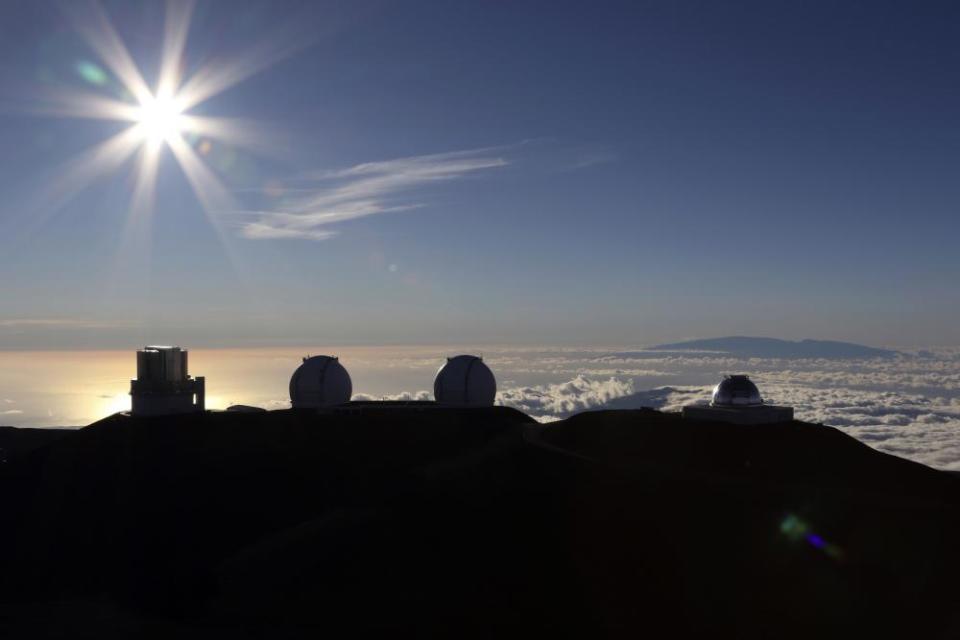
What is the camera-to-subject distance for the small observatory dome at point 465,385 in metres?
54.7

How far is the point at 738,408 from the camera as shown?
44.8 metres

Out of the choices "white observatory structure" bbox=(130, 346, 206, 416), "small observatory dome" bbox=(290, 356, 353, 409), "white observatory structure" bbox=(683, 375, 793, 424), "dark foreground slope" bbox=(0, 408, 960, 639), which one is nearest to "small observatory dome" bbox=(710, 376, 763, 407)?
"white observatory structure" bbox=(683, 375, 793, 424)

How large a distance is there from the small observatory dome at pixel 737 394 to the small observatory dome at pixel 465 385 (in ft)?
54.9

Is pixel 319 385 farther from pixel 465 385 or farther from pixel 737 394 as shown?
pixel 737 394

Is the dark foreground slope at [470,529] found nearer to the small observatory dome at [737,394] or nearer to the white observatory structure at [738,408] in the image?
the white observatory structure at [738,408]

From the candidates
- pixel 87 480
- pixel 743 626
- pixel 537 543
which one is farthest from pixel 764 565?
pixel 87 480

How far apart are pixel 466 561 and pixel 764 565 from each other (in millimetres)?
11924

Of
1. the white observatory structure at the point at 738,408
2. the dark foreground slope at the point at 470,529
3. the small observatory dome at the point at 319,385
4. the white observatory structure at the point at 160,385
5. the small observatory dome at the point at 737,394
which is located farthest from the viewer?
the small observatory dome at the point at 319,385

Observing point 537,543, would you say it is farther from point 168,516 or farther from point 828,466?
point 168,516

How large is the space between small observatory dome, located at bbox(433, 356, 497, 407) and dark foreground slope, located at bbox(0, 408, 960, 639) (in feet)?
8.53

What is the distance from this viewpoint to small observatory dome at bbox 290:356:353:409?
55.3 m

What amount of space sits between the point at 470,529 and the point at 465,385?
2147 centimetres

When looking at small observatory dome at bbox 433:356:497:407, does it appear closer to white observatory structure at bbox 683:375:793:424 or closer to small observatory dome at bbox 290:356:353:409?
small observatory dome at bbox 290:356:353:409

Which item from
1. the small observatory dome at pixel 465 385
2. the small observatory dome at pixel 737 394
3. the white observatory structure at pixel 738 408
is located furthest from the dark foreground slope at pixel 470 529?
the small observatory dome at pixel 737 394
